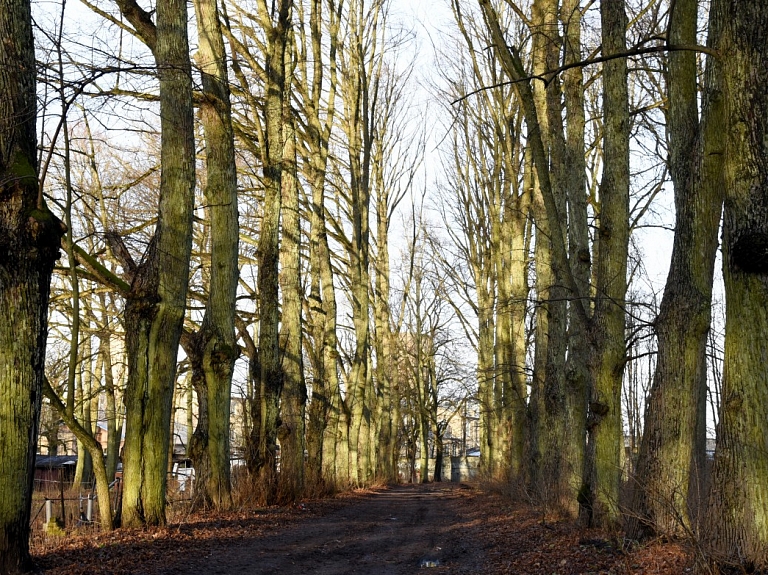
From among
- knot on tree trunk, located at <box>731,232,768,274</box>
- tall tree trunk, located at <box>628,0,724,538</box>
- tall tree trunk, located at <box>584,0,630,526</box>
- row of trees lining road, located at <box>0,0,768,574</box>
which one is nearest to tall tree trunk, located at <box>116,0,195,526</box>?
row of trees lining road, located at <box>0,0,768,574</box>

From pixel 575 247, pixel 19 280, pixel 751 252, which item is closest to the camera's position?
pixel 751 252

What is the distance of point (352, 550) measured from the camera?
9562 millimetres

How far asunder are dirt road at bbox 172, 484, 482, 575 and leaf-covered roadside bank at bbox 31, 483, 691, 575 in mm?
13

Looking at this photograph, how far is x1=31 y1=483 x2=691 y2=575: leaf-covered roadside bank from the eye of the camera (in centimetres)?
690

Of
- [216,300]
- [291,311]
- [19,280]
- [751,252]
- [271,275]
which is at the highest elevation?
[271,275]

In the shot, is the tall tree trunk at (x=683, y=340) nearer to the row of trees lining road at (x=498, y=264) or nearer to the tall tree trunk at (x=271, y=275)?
the row of trees lining road at (x=498, y=264)

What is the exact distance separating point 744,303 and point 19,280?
19.1 ft

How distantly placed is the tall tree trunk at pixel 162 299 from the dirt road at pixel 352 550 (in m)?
1.46

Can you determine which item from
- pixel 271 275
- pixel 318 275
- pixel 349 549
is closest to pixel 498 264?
pixel 318 275

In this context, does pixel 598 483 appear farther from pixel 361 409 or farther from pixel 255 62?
pixel 361 409

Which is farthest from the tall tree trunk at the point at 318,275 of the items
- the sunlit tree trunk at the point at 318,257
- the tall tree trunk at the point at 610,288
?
the tall tree trunk at the point at 610,288

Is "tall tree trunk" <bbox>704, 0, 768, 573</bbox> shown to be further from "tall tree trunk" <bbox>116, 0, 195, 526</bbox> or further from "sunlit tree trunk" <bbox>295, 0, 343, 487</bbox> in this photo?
"sunlit tree trunk" <bbox>295, 0, 343, 487</bbox>

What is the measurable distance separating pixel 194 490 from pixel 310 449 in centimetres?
728

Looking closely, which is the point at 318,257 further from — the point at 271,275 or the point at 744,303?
the point at 744,303
